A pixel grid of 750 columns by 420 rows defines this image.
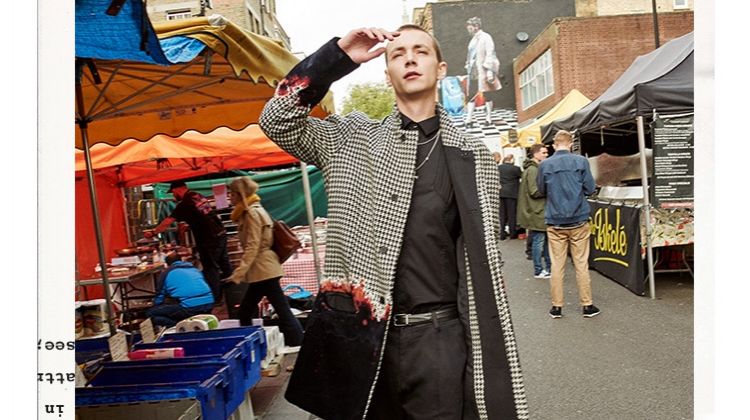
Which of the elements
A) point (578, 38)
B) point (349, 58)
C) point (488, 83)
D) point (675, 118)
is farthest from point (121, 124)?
point (488, 83)

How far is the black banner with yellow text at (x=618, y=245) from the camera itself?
7883 mm

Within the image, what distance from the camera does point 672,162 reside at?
7.18 metres

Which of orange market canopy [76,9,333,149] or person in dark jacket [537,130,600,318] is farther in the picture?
person in dark jacket [537,130,600,318]

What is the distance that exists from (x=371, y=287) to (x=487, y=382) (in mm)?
473

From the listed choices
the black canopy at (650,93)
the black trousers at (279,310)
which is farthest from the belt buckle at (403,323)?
the black canopy at (650,93)

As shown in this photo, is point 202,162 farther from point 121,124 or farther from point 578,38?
point 578,38

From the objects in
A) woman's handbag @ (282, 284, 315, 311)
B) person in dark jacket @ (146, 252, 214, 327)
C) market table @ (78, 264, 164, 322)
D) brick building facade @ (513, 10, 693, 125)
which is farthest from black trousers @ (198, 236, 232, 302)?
brick building facade @ (513, 10, 693, 125)

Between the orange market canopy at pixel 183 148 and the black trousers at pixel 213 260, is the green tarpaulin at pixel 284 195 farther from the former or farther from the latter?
the orange market canopy at pixel 183 148

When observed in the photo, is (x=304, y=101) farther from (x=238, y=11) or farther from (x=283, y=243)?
(x=238, y=11)

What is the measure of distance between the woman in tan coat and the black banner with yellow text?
169 inches

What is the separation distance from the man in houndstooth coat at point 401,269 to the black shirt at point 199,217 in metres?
6.95

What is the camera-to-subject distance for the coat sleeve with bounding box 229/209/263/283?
6.36m

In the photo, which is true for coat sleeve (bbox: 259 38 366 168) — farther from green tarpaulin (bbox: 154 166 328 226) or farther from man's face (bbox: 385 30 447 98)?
green tarpaulin (bbox: 154 166 328 226)

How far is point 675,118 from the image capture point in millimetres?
7125
